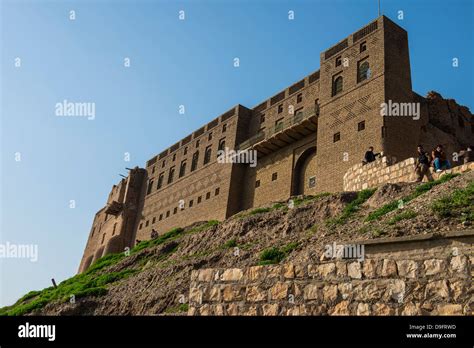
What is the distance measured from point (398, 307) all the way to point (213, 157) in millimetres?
30860

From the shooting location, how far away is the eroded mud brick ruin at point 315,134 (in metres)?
22.7

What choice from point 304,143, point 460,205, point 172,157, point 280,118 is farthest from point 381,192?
point 172,157

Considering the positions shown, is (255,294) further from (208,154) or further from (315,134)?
(208,154)

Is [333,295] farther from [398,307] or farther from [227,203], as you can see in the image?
[227,203]

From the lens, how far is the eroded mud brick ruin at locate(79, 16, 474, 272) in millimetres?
22703

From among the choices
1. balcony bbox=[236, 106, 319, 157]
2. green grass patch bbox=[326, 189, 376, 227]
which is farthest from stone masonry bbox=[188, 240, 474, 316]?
balcony bbox=[236, 106, 319, 157]

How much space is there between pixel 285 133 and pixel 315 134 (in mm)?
2064

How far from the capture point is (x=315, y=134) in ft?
89.1

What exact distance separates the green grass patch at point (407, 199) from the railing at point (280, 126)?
46.2 ft

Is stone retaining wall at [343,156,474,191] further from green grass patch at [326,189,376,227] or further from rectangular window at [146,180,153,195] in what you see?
rectangular window at [146,180,153,195]

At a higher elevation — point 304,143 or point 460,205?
point 304,143

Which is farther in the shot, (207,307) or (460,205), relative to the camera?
(460,205)

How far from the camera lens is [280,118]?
31062 millimetres

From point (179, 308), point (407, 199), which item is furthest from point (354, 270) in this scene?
point (179, 308)
